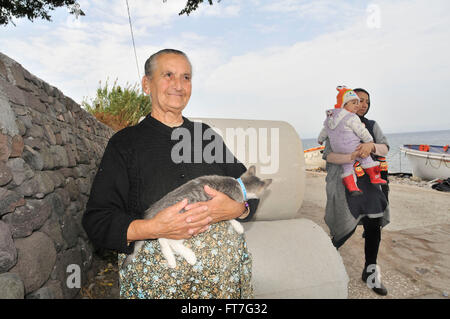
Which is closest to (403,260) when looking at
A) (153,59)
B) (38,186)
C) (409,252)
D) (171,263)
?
(409,252)

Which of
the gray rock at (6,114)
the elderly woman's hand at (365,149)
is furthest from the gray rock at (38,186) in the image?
the elderly woman's hand at (365,149)

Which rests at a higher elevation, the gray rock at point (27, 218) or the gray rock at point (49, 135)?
the gray rock at point (49, 135)

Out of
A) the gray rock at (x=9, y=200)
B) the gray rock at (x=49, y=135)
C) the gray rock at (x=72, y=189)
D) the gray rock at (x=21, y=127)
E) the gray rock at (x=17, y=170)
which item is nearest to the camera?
the gray rock at (x=9, y=200)

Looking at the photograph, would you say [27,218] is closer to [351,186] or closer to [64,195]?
[64,195]

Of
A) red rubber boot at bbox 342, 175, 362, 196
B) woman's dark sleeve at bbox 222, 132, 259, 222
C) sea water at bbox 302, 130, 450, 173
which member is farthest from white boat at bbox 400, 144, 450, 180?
woman's dark sleeve at bbox 222, 132, 259, 222

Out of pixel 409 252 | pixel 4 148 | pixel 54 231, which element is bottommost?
pixel 409 252

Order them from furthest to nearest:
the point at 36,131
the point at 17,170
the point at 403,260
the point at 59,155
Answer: the point at 403,260, the point at 59,155, the point at 36,131, the point at 17,170

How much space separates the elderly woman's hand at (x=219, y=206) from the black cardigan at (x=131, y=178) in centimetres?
15

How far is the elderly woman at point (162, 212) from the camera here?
3.77ft

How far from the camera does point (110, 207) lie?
1.17 metres

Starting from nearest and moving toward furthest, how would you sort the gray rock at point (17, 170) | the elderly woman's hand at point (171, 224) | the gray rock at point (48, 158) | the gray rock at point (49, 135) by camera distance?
the elderly woman's hand at point (171, 224), the gray rock at point (17, 170), the gray rock at point (48, 158), the gray rock at point (49, 135)

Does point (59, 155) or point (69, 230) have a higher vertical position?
point (59, 155)

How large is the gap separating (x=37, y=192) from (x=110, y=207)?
1019 mm

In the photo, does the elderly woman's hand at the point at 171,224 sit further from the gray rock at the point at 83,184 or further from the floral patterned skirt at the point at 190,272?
the gray rock at the point at 83,184
